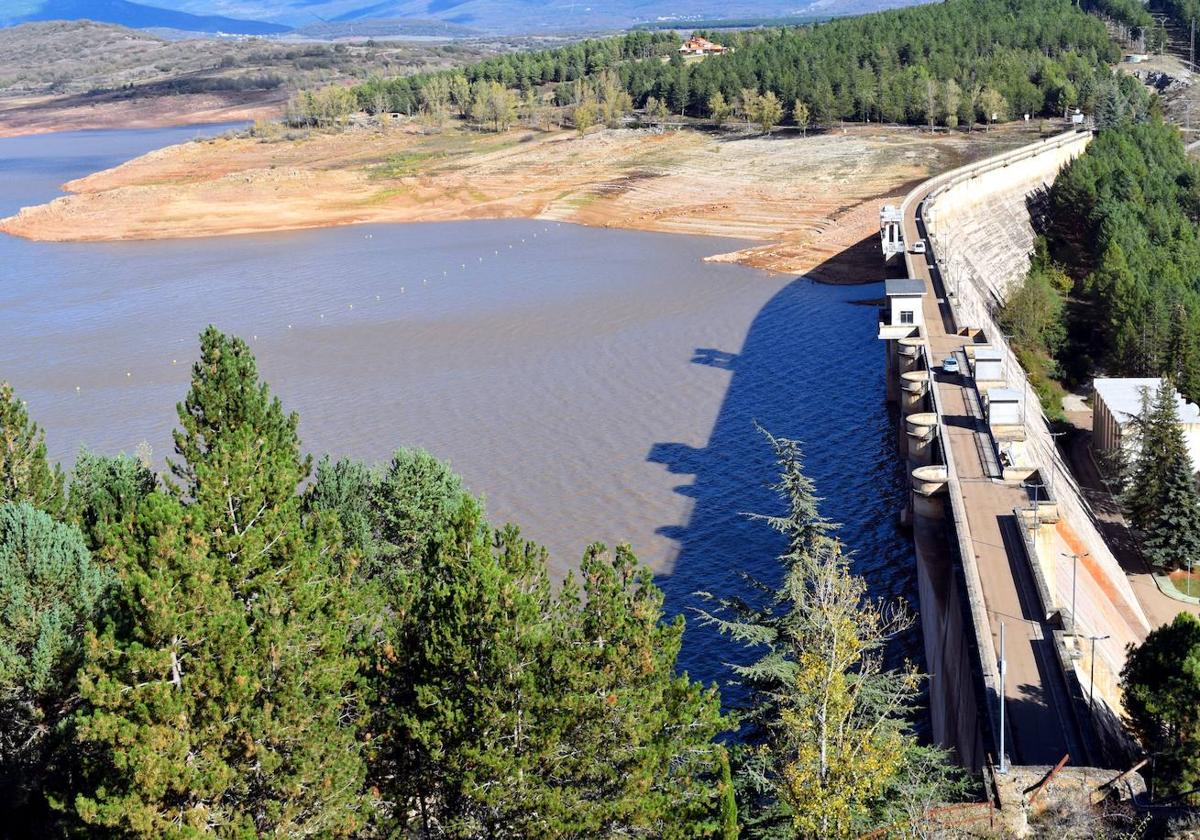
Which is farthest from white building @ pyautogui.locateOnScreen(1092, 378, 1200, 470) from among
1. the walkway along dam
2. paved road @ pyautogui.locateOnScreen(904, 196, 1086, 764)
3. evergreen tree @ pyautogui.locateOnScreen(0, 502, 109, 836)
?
evergreen tree @ pyautogui.locateOnScreen(0, 502, 109, 836)

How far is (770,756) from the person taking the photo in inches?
724

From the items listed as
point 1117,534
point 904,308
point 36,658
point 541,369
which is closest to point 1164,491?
point 1117,534

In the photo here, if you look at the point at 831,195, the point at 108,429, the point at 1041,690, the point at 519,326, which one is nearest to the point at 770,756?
the point at 1041,690

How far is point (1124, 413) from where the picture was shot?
4100 cm

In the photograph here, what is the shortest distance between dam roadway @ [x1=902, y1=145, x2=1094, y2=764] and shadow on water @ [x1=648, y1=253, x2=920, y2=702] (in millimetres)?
3028

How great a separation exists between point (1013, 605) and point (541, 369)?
96.3 feet

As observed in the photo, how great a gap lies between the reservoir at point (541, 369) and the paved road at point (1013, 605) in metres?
3.11

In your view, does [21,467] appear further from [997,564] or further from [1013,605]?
[997,564]

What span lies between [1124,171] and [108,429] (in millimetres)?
54802

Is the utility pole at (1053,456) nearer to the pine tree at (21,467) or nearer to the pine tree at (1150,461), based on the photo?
the pine tree at (1150,461)

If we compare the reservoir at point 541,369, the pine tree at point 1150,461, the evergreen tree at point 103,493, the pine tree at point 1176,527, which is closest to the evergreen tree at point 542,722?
the evergreen tree at point 103,493

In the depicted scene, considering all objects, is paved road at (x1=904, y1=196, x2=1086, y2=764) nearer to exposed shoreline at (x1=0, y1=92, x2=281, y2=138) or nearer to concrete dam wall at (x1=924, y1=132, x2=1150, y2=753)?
concrete dam wall at (x1=924, y1=132, x2=1150, y2=753)

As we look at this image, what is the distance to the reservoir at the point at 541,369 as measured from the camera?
37188mm

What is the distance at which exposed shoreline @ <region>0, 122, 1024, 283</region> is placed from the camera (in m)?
82.1
